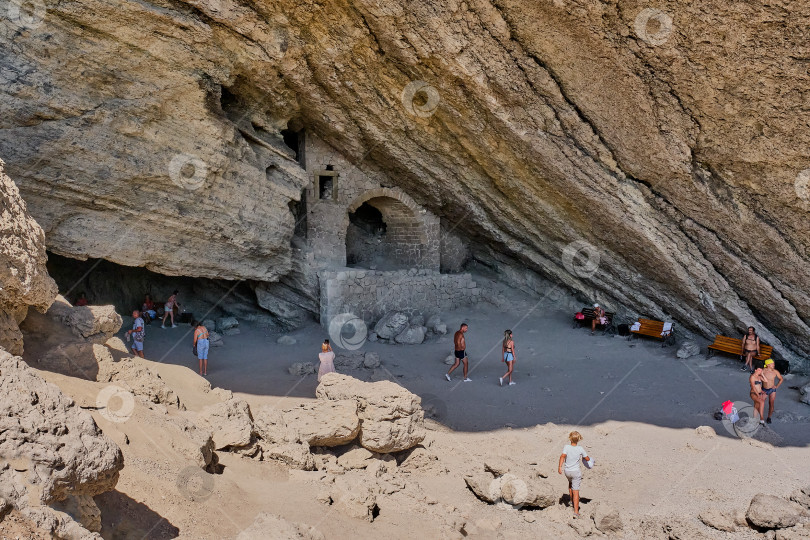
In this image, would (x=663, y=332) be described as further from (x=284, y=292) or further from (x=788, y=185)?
(x=284, y=292)

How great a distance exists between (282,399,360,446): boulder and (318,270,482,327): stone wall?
5.35 metres

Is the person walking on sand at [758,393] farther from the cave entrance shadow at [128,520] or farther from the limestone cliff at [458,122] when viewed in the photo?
the cave entrance shadow at [128,520]

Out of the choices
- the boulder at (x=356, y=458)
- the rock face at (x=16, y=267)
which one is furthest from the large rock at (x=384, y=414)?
the rock face at (x=16, y=267)

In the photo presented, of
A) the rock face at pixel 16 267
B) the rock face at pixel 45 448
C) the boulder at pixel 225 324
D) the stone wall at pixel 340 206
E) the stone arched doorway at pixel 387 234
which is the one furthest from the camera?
the stone arched doorway at pixel 387 234

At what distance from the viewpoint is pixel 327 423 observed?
5.60 metres

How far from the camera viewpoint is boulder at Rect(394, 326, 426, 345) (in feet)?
36.1

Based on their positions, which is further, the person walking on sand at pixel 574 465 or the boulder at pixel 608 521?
the person walking on sand at pixel 574 465

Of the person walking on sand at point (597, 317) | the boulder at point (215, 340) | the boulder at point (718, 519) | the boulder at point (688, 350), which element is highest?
the boulder at point (718, 519)

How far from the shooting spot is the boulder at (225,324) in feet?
37.5

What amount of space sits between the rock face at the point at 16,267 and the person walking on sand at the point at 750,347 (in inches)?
377

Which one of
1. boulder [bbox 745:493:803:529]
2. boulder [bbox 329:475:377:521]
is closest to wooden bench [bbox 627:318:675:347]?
boulder [bbox 745:493:803:529]

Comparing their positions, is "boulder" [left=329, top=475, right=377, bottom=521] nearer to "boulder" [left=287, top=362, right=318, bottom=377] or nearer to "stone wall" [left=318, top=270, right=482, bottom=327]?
"boulder" [left=287, top=362, right=318, bottom=377]

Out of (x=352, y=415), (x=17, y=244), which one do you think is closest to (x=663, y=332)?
(x=352, y=415)

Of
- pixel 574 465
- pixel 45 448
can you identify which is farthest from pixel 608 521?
pixel 45 448
